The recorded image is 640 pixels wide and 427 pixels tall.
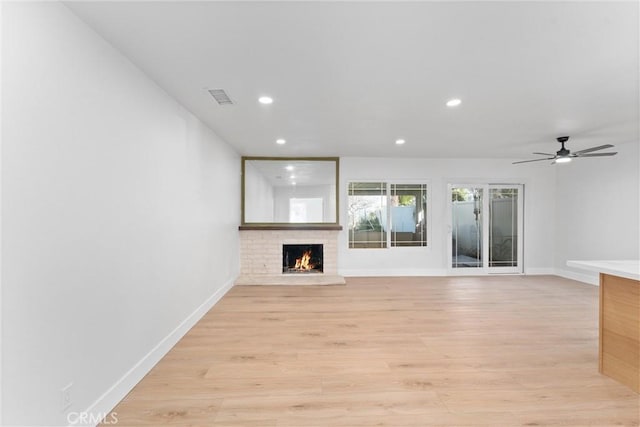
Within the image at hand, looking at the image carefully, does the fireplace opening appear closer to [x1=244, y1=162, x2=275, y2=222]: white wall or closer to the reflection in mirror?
the reflection in mirror

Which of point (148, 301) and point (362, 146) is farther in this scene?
point (362, 146)

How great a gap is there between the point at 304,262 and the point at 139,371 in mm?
4011

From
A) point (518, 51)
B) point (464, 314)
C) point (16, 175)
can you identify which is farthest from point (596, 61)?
point (16, 175)

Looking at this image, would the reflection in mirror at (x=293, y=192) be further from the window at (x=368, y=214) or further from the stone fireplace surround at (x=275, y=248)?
the window at (x=368, y=214)

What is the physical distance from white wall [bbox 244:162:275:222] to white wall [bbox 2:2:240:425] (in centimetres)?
299

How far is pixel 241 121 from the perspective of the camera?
141 inches

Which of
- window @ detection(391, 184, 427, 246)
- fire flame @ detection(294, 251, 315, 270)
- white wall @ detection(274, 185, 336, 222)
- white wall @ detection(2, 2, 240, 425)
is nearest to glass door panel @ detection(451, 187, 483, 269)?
window @ detection(391, 184, 427, 246)

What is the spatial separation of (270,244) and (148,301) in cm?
349

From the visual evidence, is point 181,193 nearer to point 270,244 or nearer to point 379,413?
point 379,413

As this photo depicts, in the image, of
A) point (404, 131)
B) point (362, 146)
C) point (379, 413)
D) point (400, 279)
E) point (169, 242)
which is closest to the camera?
point (379, 413)

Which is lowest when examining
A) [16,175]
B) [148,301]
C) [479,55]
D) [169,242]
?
[148,301]

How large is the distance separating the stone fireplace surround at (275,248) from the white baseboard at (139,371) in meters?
2.22

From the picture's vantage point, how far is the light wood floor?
189 cm

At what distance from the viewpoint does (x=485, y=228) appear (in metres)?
6.09
